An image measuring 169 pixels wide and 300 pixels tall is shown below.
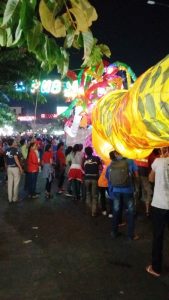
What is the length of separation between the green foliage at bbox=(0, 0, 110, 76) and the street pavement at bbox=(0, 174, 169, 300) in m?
3.56

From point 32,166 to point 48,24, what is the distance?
32.5 feet

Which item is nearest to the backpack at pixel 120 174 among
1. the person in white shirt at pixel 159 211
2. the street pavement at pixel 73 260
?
the street pavement at pixel 73 260

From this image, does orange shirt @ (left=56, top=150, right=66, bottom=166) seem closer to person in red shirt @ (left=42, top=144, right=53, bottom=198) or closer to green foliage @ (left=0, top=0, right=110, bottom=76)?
person in red shirt @ (left=42, top=144, right=53, bottom=198)

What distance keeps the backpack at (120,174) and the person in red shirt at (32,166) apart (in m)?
4.85

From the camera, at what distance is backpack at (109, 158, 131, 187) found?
7.10 metres

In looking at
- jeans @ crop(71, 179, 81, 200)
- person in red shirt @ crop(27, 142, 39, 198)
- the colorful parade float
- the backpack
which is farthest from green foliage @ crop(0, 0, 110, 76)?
person in red shirt @ crop(27, 142, 39, 198)

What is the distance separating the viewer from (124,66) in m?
11.1

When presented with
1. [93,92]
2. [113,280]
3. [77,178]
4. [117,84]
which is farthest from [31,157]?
[113,280]

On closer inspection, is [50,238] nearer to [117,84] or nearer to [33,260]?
[33,260]

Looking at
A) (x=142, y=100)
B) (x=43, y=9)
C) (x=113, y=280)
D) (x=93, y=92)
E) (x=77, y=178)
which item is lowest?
(x=113, y=280)

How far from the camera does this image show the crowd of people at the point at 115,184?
5551mm

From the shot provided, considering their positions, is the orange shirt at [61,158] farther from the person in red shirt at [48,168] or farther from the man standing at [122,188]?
the man standing at [122,188]

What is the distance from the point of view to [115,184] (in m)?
7.16

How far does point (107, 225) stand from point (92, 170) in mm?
1582
